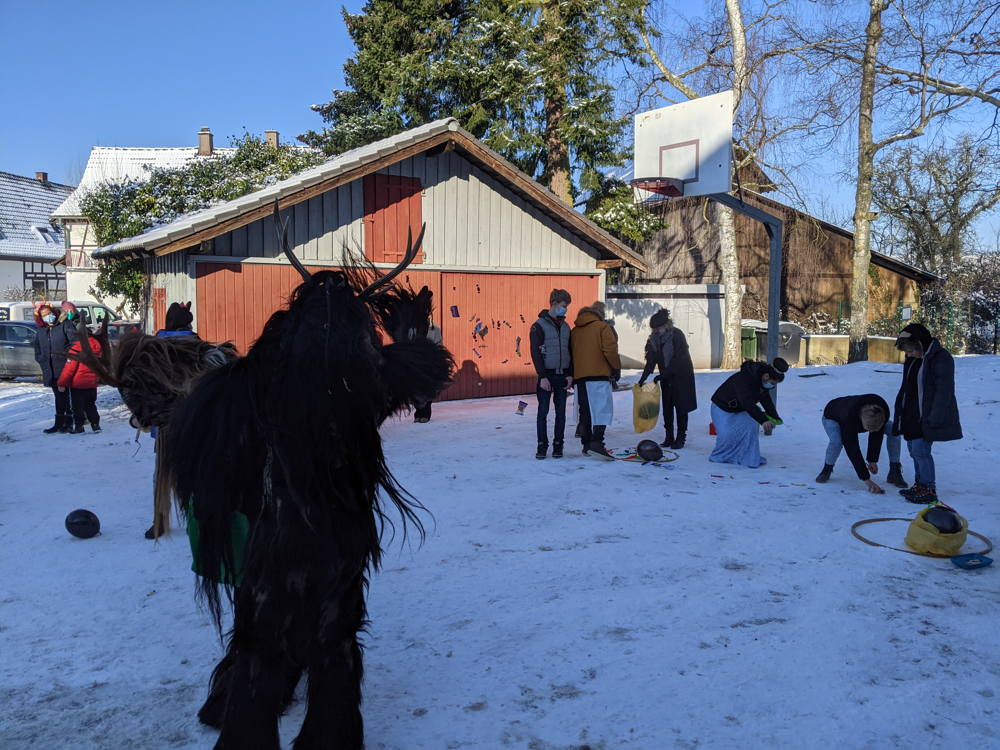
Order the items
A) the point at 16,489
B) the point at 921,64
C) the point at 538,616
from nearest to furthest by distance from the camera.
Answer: the point at 538,616 → the point at 16,489 → the point at 921,64

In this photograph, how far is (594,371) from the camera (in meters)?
8.74

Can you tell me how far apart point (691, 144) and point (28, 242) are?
4227 cm

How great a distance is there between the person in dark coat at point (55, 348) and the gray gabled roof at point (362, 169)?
1.16 m

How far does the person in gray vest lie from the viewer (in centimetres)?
877

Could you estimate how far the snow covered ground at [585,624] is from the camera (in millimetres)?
3221

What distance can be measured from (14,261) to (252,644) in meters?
47.4

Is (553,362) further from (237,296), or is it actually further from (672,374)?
(237,296)

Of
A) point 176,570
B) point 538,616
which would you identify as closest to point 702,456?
point 538,616

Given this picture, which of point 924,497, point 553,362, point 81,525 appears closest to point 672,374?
point 553,362

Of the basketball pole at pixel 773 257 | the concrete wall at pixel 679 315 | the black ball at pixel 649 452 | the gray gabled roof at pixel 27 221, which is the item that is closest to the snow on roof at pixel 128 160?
the gray gabled roof at pixel 27 221

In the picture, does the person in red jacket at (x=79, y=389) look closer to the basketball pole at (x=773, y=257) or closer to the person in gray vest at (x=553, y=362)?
the person in gray vest at (x=553, y=362)

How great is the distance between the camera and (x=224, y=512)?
2.60 meters

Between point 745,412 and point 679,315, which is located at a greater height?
point 679,315

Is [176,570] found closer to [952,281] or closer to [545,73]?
[545,73]
